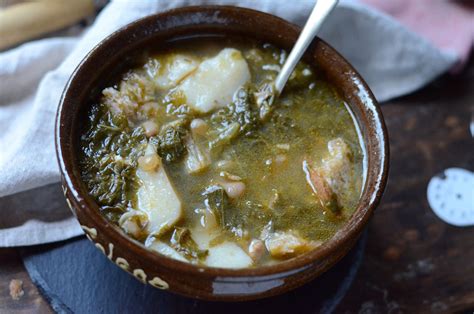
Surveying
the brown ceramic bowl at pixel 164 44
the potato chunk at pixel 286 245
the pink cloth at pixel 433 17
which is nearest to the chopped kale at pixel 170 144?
the brown ceramic bowl at pixel 164 44

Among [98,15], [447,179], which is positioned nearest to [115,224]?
[98,15]

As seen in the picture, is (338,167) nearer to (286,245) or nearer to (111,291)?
(286,245)

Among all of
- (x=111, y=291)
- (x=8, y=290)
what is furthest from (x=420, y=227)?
(x=8, y=290)

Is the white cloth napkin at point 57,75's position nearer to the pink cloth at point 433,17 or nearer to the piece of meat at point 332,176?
the pink cloth at point 433,17

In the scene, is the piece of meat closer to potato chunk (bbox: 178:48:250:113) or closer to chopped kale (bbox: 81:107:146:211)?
potato chunk (bbox: 178:48:250:113)

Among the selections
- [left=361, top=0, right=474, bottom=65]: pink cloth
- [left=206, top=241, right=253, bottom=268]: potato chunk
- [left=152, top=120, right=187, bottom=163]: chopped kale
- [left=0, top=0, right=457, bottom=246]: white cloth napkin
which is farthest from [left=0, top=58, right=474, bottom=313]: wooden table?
[left=152, top=120, right=187, bottom=163]: chopped kale

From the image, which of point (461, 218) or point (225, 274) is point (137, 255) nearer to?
point (225, 274)
